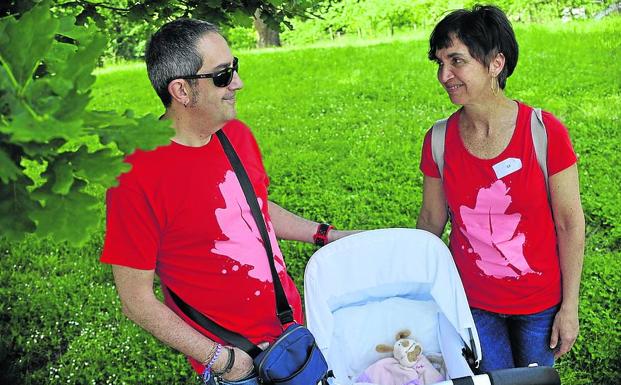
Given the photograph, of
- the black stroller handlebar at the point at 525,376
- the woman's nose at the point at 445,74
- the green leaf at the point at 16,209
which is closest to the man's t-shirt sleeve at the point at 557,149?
the woman's nose at the point at 445,74

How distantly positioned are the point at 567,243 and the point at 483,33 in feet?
2.64

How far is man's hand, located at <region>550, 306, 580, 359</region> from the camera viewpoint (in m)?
2.34

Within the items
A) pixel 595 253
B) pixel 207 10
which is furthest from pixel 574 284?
pixel 595 253

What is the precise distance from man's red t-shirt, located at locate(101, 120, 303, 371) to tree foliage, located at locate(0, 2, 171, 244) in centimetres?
75

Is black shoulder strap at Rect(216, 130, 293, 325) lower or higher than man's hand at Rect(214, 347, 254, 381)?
higher

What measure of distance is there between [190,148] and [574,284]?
145 centimetres

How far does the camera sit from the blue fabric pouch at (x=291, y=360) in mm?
2057

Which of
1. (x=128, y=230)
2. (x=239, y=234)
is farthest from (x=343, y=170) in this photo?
(x=128, y=230)

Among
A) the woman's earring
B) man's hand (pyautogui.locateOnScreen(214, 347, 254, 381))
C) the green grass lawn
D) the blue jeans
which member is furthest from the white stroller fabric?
the green grass lawn

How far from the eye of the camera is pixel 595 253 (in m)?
4.99

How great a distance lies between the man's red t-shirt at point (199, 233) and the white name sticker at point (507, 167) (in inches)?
32.1

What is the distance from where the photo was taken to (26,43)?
98cm

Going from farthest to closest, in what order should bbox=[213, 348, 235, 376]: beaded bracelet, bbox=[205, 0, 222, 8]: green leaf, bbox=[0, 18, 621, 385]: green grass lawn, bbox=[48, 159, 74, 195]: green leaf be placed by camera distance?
bbox=[0, 18, 621, 385]: green grass lawn < bbox=[205, 0, 222, 8]: green leaf < bbox=[213, 348, 235, 376]: beaded bracelet < bbox=[48, 159, 74, 195]: green leaf

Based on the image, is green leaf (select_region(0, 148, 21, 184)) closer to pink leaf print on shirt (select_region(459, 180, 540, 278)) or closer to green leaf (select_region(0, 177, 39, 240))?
green leaf (select_region(0, 177, 39, 240))
